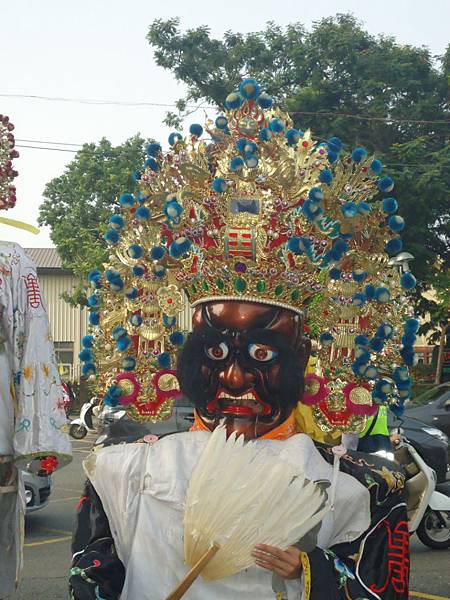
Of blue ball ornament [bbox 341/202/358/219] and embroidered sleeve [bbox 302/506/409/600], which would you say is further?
blue ball ornament [bbox 341/202/358/219]

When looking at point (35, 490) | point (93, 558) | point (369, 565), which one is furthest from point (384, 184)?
point (35, 490)

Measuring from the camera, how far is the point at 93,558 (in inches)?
112

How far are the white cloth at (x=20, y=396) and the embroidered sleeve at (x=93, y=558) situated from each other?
0.33 meters

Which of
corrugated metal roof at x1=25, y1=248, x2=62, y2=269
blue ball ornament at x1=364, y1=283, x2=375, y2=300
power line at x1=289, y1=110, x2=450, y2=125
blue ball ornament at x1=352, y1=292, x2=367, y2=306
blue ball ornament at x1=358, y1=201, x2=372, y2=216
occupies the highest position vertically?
power line at x1=289, y1=110, x2=450, y2=125

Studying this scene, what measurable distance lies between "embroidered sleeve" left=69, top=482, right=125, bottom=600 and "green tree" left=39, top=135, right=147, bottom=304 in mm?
24476

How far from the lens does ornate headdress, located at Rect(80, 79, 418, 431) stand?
322 cm

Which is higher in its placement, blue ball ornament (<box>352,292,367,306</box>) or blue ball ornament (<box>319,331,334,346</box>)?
blue ball ornament (<box>352,292,367,306</box>)

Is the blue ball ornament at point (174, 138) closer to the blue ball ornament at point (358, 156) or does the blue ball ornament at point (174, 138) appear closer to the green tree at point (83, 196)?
the blue ball ornament at point (358, 156)

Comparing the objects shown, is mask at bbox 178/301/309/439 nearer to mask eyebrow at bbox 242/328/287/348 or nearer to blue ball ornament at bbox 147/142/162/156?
mask eyebrow at bbox 242/328/287/348

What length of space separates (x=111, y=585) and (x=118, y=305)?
1.07 metres

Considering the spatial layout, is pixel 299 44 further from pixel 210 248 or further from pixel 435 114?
pixel 210 248

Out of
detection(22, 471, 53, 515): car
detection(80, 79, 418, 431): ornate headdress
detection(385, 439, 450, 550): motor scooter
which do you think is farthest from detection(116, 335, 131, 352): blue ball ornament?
detection(22, 471, 53, 515): car

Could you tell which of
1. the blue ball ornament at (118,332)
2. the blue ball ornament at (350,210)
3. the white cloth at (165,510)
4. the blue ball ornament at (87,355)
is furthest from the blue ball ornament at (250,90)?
the white cloth at (165,510)

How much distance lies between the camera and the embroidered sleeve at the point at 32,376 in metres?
3.22
